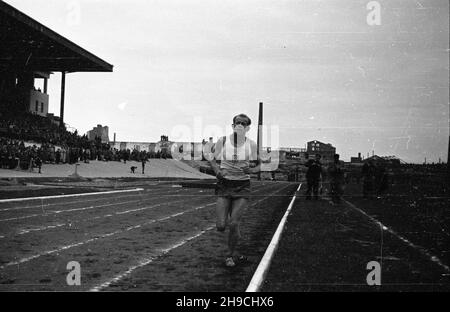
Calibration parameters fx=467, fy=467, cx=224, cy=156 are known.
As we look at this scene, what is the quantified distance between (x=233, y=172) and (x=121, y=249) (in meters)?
2.48

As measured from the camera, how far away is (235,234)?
6152mm

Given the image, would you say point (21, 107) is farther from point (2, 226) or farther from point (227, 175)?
point (227, 175)

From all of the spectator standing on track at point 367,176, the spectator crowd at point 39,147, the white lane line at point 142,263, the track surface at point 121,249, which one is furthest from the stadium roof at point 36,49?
the white lane line at point 142,263

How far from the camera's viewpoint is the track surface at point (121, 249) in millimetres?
5277

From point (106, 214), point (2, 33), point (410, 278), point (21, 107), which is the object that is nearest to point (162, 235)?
point (106, 214)

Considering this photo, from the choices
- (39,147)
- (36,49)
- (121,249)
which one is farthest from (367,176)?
(36,49)

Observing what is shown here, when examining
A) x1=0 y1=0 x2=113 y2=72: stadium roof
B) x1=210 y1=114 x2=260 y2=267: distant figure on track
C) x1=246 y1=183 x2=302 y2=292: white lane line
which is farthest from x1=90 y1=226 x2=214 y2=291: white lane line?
x1=0 y1=0 x2=113 y2=72: stadium roof

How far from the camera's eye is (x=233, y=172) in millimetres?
6156

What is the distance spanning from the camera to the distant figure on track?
6125 millimetres

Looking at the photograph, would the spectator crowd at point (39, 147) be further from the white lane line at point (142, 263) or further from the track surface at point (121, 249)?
the white lane line at point (142, 263)

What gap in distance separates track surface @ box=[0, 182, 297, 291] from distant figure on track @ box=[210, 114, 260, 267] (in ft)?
2.08

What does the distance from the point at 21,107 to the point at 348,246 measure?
173 ft

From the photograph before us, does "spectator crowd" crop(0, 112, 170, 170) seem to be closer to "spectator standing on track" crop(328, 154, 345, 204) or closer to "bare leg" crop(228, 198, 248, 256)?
"spectator standing on track" crop(328, 154, 345, 204)

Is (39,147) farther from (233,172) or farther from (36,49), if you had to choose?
(233,172)
